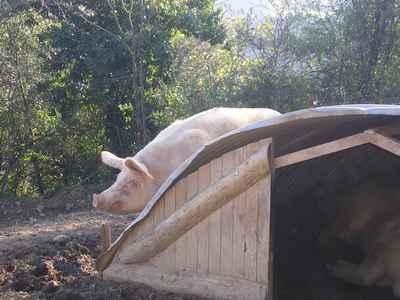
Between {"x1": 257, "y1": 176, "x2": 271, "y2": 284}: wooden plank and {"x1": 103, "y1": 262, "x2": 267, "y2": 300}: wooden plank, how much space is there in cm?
9

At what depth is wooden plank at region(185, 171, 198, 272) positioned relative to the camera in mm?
4258

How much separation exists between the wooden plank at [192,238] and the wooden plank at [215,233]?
0.39ft

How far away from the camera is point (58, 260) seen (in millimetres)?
5180

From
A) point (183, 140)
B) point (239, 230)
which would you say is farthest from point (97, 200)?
point (239, 230)

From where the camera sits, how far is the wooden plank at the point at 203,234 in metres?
4.21

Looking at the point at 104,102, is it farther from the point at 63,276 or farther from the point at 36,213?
the point at 63,276

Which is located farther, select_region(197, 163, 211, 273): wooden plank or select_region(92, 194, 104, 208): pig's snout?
select_region(92, 194, 104, 208): pig's snout

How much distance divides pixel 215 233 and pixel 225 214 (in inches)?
6.3

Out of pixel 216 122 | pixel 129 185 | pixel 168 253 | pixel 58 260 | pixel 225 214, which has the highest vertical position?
pixel 216 122

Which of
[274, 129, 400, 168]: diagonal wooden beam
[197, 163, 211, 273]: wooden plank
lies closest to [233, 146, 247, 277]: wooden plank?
[197, 163, 211, 273]: wooden plank

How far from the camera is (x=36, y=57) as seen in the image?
11.1 metres

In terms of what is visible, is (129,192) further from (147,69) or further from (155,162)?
(147,69)

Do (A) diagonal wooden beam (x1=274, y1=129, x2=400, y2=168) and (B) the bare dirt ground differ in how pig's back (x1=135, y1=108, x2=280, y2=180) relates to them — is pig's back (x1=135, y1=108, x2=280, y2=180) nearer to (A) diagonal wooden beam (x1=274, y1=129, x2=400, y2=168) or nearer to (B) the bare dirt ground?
(B) the bare dirt ground

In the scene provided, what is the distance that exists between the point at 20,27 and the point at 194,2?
130 inches
